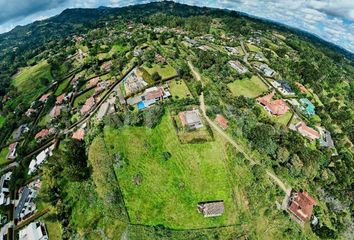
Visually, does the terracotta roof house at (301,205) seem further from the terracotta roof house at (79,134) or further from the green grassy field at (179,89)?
the terracotta roof house at (79,134)

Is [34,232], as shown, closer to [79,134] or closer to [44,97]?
[79,134]

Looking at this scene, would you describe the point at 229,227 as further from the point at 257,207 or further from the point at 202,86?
the point at 202,86

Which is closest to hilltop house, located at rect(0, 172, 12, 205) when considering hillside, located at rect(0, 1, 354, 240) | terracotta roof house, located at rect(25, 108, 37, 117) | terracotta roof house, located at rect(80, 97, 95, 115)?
hillside, located at rect(0, 1, 354, 240)

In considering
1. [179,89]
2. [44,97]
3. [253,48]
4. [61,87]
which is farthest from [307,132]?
[44,97]

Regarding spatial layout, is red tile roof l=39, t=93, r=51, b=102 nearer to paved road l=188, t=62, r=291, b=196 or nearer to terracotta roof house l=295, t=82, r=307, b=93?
paved road l=188, t=62, r=291, b=196

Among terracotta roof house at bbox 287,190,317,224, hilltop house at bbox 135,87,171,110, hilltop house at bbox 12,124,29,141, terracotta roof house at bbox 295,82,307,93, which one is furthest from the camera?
terracotta roof house at bbox 295,82,307,93

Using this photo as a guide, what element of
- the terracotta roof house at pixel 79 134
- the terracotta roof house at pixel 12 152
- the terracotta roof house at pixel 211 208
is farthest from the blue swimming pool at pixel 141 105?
the terracotta roof house at pixel 12 152

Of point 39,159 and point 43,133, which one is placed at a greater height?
point 43,133
